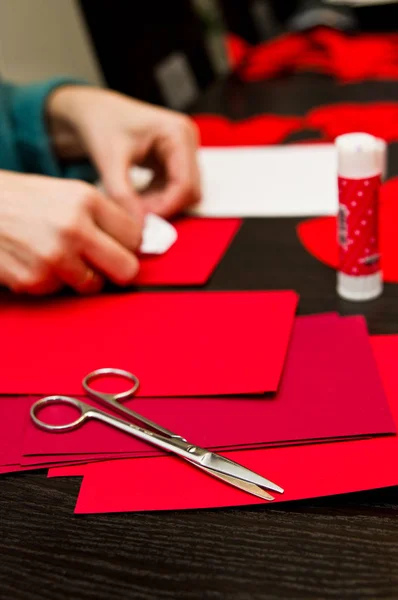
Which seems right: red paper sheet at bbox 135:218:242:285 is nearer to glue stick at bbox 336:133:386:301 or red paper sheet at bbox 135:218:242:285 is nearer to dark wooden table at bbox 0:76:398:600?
glue stick at bbox 336:133:386:301

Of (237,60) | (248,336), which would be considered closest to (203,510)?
(248,336)

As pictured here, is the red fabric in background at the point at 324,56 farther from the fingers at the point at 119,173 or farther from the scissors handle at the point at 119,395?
the scissors handle at the point at 119,395

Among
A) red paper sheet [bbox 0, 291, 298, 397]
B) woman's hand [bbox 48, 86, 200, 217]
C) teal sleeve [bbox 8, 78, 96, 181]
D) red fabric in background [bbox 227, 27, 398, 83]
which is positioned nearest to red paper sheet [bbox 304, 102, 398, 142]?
red fabric in background [bbox 227, 27, 398, 83]

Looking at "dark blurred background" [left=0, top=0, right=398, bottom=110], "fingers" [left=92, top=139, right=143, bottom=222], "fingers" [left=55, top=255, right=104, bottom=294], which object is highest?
"dark blurred background" [left=0, top=0, right=398, bottom=110]

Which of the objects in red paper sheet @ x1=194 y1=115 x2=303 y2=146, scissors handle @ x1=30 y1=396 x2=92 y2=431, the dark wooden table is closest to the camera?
the dark wooden table

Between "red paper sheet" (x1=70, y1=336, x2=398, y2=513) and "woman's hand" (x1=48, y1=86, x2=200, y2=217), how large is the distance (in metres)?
0.44

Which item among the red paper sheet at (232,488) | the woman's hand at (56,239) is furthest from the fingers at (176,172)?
the red paper sheet at (232,488)

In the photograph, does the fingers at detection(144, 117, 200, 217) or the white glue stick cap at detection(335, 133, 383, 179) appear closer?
the white glue stick cap at detection(335, 133, 383, 179)

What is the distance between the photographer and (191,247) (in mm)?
752

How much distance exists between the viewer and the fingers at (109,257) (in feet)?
2.11

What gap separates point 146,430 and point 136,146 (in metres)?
0.51

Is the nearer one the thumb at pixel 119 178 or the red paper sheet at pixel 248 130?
the thumb at pixel 119 178

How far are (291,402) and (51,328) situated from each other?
0.26 m

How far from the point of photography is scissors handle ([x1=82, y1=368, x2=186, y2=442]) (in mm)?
457
